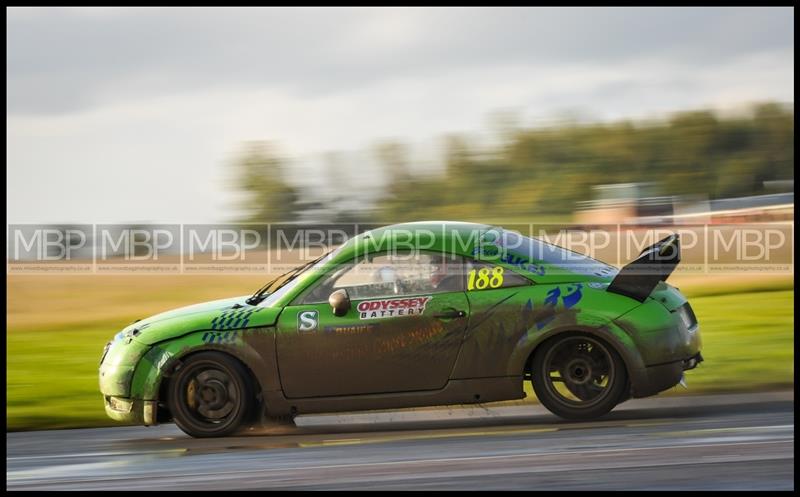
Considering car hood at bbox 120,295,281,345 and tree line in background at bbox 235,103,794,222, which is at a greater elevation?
tree line in background at bbox 235,103,794,222

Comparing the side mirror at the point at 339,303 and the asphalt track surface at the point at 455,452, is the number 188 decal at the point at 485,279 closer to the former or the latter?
the side mirror at the point at 339,303

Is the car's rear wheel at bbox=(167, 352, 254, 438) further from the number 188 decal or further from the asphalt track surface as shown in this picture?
the number 188 decal

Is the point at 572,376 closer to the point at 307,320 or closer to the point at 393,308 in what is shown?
the point at 393,308

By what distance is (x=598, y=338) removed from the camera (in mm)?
7562

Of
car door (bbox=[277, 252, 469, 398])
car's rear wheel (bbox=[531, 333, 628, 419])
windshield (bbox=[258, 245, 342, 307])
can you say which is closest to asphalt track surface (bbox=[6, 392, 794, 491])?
car's rear wheel (bbox=[531, 333, 628, 419])

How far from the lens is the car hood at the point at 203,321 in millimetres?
7863

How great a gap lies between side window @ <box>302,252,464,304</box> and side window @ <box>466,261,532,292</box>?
0.07 metres

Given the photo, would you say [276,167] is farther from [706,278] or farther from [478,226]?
[478,226]

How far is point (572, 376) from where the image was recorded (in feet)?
25.1

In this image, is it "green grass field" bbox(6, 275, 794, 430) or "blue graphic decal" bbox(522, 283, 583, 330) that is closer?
"blue graphic decal" bbox(522, 283, 583, 330)

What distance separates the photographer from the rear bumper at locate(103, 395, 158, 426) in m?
7.93

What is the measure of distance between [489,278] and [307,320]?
129cm

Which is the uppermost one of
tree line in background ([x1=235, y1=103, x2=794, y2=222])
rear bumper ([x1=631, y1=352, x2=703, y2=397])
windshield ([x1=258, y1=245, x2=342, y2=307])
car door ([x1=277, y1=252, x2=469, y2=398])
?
tree line in background ([x1=235, y1=103, x2=794, y2=222])

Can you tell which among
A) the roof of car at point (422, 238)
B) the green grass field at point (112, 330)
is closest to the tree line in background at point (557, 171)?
the green grass field at point (112, 330)
